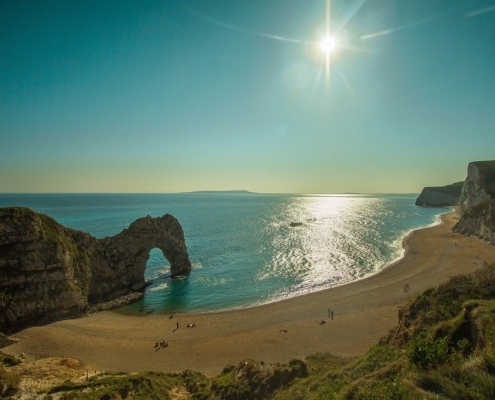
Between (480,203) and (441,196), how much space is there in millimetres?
125032

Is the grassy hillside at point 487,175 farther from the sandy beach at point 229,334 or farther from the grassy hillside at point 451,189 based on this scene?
the grassy hillside at point 451,189

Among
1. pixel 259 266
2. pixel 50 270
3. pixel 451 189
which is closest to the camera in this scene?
pixel 50 270

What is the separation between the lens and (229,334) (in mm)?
28359

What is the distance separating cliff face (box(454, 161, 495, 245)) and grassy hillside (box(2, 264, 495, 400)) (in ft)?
195

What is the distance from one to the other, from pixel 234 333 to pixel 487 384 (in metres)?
26.0

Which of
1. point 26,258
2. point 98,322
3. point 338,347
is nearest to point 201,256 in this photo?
point 98,322

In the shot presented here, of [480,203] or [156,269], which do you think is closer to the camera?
[156,269]

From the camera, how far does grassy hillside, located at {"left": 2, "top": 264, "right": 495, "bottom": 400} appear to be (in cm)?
675

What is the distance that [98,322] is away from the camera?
31094 millimetres

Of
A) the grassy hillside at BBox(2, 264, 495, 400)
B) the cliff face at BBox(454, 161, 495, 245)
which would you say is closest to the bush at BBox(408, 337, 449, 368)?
the grassy hillside at BBox(2, 264, 495, 400)

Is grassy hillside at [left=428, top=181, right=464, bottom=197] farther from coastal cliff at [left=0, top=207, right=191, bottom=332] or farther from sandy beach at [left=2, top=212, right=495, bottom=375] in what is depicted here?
coastal cliff at [left=0, top=207, right=191, bottom=332]

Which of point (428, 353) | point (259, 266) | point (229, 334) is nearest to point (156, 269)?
point (259, 266)

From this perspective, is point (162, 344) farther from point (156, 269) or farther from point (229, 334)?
point (156, 269)

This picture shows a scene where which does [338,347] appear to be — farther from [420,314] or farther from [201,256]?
[201,256]
